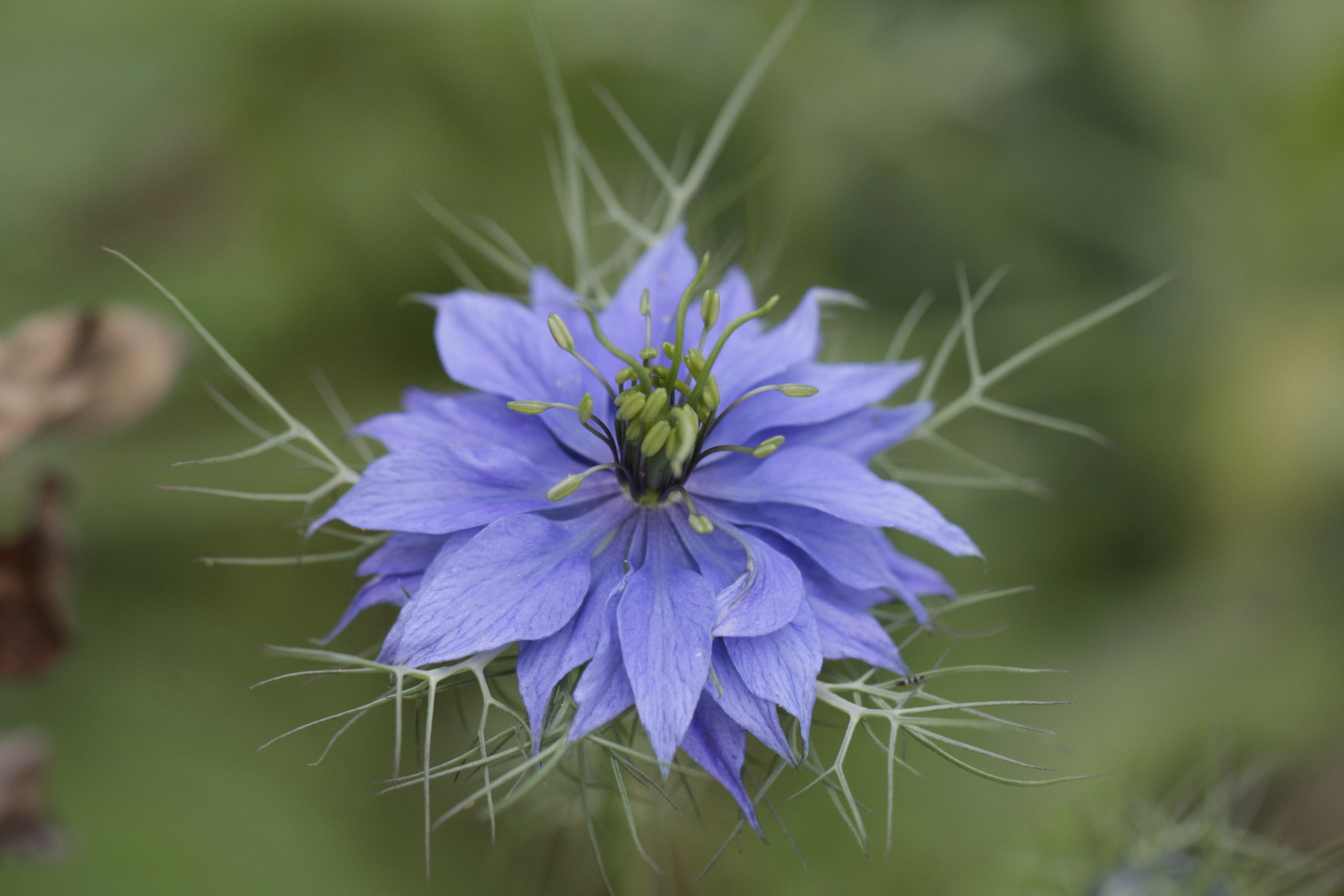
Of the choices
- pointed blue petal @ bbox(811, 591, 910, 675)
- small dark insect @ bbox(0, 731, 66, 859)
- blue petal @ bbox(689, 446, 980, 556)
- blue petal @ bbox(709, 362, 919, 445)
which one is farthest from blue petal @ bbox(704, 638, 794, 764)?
small dark insect @ bbox(0, 731, 66, 859)

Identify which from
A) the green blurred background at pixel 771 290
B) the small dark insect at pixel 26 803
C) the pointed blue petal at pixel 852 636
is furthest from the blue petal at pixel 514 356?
the small dark insect at pixel 26 803

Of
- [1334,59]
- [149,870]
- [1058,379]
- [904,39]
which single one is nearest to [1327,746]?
[1058,379]

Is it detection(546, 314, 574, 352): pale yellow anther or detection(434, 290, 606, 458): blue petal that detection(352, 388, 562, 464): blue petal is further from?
detection(546, 314, 574, 352): pale yellow anther

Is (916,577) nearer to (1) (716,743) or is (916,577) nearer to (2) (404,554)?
(1) (716,743)

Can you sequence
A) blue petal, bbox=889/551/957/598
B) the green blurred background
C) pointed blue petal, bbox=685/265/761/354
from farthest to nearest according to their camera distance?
the green blurred background → pointed blue petal, bbox=685/265/761/354 → blue petal, bbox=889/551/957/598

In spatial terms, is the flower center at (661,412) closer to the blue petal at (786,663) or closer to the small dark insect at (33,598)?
the blue petal at (786,663)

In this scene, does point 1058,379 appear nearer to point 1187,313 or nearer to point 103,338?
point 1187,313

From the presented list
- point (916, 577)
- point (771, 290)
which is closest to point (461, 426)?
point (916, 577)
